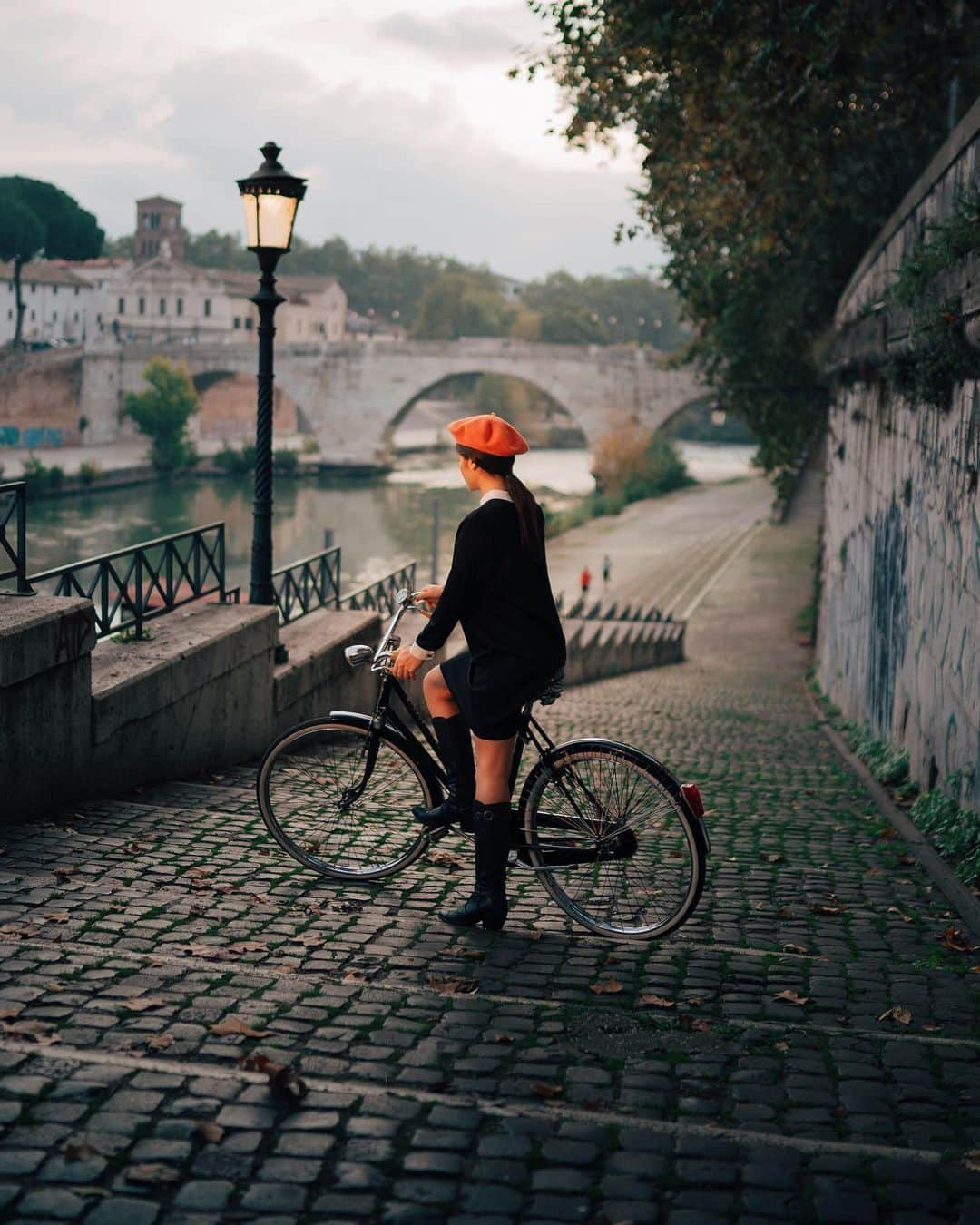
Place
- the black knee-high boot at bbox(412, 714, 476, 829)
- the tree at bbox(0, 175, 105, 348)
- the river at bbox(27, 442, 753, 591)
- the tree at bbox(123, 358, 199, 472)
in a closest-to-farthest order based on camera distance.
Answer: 1. the black knee-high boot at bbox(412, 714, 476, 829)
2. the river at bbox(27, 442, 753, 591)
3. the tree at bbox(0, 175, 105, 348)
4. the tree at bbox(123, 358, 199, 472)

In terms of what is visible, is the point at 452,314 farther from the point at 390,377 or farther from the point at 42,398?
the point at 42,398

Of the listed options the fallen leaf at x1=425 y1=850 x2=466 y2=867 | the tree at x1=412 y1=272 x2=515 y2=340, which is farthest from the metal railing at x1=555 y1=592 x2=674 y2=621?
the tree at x1=412 y1=272 x2=515 y2=340

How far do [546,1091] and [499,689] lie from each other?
4.43 feet

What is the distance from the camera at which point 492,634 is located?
410 centimetres

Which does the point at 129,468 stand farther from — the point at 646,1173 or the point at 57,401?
the point at 646,1173

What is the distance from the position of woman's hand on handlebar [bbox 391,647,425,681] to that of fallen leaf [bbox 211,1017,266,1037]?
3.96 feet

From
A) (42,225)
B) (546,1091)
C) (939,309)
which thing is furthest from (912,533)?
(42,225)

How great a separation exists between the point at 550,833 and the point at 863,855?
2143 mm

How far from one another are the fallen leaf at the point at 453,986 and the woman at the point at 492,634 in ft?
1.59

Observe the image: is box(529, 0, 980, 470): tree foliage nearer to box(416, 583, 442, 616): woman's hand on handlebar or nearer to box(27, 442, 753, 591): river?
box(416, 583, 442, 616): woman's hand on handlebar

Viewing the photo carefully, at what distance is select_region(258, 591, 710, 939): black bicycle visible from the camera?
4.11m

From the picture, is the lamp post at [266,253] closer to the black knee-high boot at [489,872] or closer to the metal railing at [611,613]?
the black knee-high boot at [489,872]

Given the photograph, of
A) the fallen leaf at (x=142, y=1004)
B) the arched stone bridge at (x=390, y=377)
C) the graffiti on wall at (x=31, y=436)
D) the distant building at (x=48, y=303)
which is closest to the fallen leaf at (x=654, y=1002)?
the fallen leaf at (x=142, y=1004)

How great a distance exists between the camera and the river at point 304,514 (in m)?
43.8
